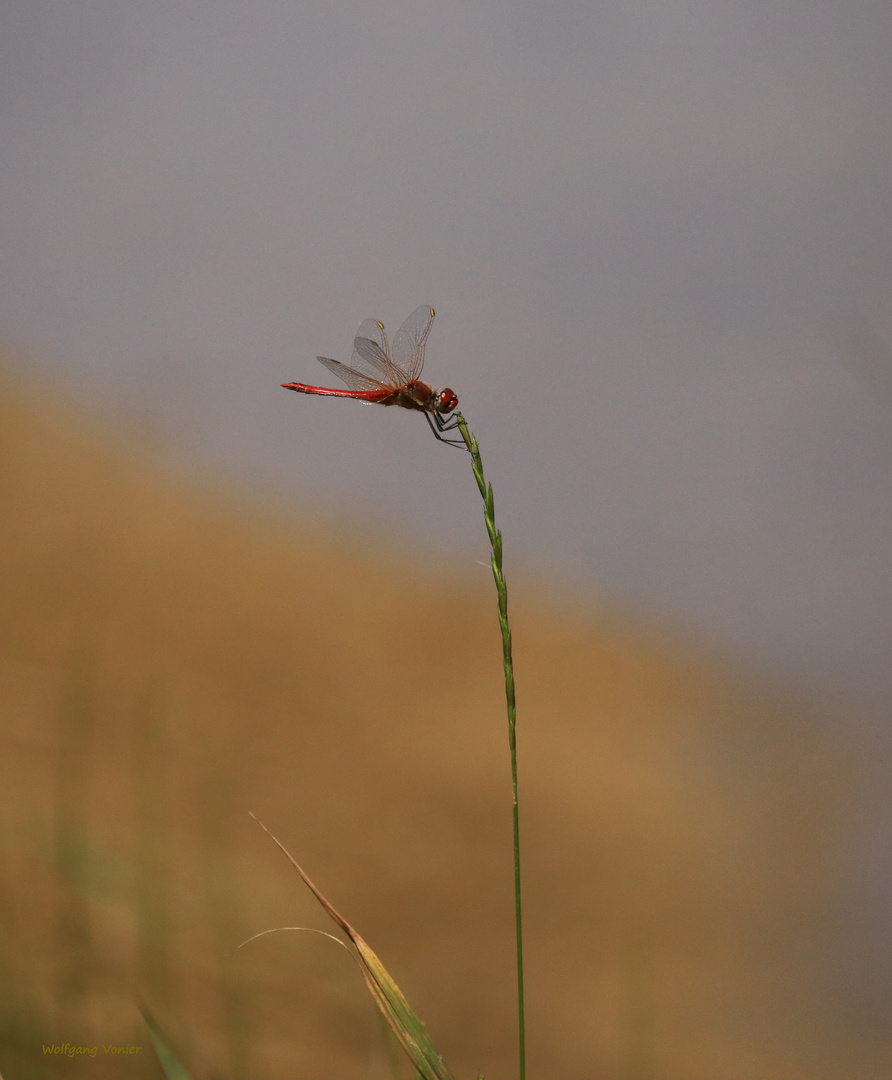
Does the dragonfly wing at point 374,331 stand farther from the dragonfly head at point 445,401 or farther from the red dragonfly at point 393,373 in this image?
the dragonfly head at point 445,401

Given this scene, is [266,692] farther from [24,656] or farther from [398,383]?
[398,383]

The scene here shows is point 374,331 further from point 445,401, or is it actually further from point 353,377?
point 445,401

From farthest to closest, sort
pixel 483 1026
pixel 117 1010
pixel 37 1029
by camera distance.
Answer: pixel 483 1026 < pixel 117 1010 < pixel 37 1029

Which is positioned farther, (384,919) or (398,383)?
(384,919)

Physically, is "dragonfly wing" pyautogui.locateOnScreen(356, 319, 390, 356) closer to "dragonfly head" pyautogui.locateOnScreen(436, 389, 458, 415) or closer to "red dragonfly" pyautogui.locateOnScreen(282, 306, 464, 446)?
"red dragonfly" pyautogui.locateOnScreen(282, 306, 464, 446)

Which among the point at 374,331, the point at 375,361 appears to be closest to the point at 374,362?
the point at 375,361

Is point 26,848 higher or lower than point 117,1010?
higher

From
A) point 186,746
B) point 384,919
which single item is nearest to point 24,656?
point 186,746

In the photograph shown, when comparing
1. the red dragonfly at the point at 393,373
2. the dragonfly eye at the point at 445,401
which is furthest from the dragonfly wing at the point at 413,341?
the dragonfly eye at the point at 445,401
